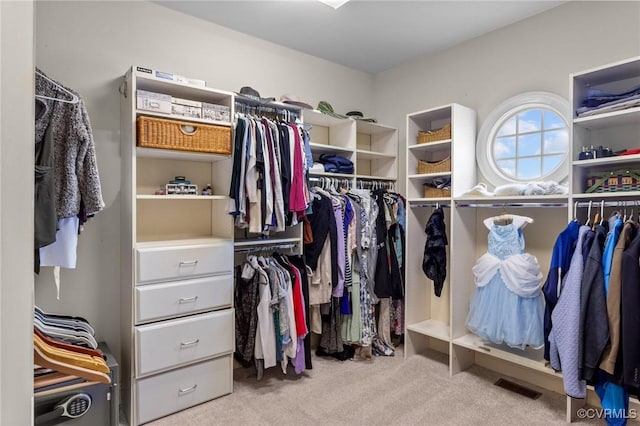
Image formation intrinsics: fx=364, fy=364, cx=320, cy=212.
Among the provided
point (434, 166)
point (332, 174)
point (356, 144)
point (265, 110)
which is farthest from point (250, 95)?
point (434, 166)

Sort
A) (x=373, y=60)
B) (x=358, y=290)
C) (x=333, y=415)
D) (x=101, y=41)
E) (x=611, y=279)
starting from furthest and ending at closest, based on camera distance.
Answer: (x=373, y=60)
(x=358, y=290)
(x=101, y=41)
(x=333, y=415)
(x=611, y=279)

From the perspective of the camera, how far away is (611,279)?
6.17 feet

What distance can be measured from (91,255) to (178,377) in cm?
94

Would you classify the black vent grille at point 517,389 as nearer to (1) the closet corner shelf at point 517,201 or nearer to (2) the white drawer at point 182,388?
(1) the closet corner shelf at point 517,201

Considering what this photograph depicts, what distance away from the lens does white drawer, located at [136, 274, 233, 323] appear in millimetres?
2082

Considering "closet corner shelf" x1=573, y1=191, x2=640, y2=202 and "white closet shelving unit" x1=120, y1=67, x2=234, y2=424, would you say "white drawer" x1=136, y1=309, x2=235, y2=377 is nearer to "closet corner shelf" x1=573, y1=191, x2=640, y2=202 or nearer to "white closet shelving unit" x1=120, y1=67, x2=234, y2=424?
"white closet shelving unit" x1=120, y1=67, x2=234, y2=424

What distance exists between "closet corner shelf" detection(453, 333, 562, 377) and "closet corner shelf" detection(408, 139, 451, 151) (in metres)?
1.49

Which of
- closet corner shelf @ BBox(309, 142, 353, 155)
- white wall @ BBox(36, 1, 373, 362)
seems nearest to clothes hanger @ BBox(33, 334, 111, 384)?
white wall @ BBox(36, 1, 373, 362)

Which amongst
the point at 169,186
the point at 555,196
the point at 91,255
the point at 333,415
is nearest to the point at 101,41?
the point at 169,186

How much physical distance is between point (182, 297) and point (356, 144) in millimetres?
2074

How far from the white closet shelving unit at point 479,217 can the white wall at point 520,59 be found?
24 centimetres

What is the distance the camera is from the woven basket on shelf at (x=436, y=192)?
290 cm

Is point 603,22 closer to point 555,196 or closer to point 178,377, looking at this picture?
point 555,196

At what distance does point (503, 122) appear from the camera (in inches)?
113
